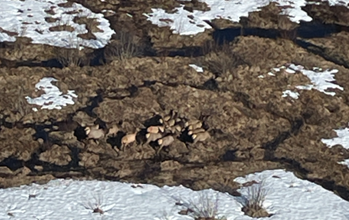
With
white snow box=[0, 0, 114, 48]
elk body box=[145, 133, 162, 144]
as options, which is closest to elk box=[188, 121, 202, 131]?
elk body box=[145, 133, 162, 144]

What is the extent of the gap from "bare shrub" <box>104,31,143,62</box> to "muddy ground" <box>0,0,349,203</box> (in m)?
0.03

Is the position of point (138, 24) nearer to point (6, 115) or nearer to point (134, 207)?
point (6, 115)

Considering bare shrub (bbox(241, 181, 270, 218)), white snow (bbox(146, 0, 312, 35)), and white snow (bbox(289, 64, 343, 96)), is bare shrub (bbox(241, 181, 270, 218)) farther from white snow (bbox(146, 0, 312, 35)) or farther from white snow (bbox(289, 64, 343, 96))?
white snow (bbox(146, 0, 312, 35))

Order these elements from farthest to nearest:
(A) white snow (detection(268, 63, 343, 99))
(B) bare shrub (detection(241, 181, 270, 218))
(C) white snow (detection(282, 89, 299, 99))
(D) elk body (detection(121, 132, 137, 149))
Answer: (A) white snow (detection(268, 63, 343, 99)) → (C) white snow (detection(282, 89, 299, 99)) → (D) elk body (detection(121, 132, 137, 149)) → (B) bare shrub (detection(241, 181, 270, 218))

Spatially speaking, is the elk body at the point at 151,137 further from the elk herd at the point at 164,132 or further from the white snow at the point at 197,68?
the white snow at the point at 197,68

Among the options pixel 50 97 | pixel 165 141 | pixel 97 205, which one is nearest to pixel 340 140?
pixel 165 141

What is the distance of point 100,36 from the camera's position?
11.9 meters

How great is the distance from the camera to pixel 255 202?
7648mm

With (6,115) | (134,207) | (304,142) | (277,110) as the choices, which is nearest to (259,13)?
(277,110)

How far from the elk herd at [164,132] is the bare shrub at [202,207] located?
4.06ft

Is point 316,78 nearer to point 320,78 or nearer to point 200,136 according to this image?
point 320,78

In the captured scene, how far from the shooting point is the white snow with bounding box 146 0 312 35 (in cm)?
1235

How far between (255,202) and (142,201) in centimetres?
122

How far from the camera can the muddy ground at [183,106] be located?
8.55 meters
